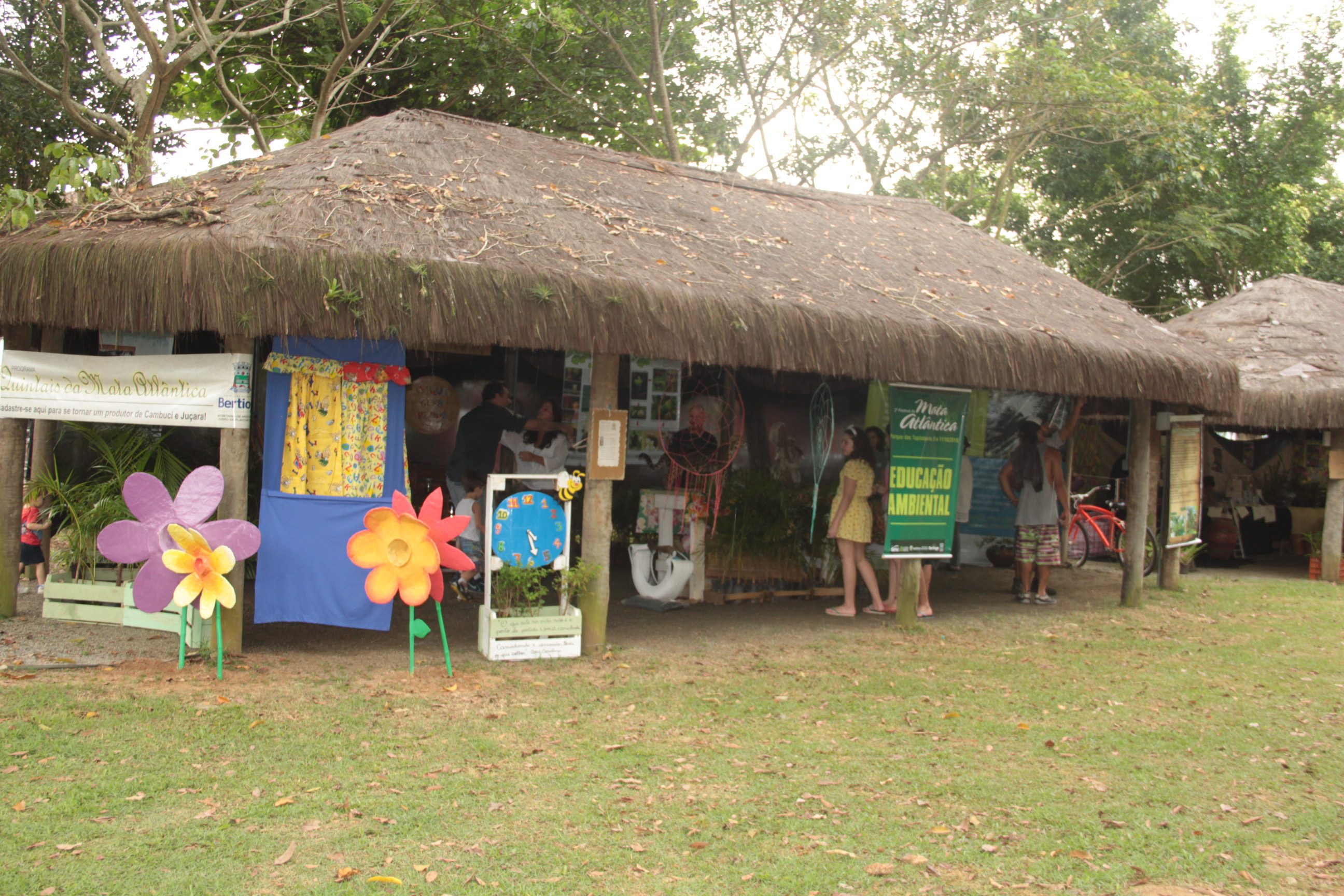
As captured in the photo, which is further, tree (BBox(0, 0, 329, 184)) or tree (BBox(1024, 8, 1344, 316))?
tree (BBox(1024, 8, 1344, 316))

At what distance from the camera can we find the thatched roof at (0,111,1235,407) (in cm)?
625

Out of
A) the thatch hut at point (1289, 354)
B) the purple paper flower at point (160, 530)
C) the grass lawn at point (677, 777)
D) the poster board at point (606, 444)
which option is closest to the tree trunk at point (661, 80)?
the thatch hut at point (1289, 354)

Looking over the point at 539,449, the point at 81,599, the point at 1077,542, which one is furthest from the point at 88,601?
the point at 1077,542

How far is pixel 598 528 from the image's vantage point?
Answer: 739cm

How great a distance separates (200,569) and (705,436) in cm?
487

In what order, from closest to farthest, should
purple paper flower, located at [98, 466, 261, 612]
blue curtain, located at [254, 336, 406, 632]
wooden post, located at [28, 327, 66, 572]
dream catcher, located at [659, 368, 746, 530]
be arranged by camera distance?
purple paper flower, located at [98, 466, 261, 612] → blue curtain, located at [254, 336, 406, 632] → wooden post, located at [28, 327, 66, 572] → dream catcher, located at [659, 368, 746, 530]

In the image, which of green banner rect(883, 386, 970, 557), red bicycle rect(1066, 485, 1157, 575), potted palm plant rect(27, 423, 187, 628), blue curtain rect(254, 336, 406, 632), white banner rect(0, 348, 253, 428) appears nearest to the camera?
white banner rect(0, 348, 253, 428)

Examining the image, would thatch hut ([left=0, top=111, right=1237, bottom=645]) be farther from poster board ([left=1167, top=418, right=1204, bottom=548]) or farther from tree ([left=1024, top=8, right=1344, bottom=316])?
tree ([left=1024, top=8, right=1344, bottom=316])

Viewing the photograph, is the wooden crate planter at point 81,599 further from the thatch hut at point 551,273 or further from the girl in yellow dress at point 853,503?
the girl in yellow dress at point 853,503

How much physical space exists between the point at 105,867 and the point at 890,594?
7072 millimetres

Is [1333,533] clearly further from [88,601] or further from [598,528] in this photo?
[88,601]

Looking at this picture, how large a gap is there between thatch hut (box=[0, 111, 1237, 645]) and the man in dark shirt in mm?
2245

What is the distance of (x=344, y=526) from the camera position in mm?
6828

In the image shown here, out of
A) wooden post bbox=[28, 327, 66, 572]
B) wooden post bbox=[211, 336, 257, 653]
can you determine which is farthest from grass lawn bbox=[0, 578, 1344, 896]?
wooden post bbox=[28, 327, 66, 572]
